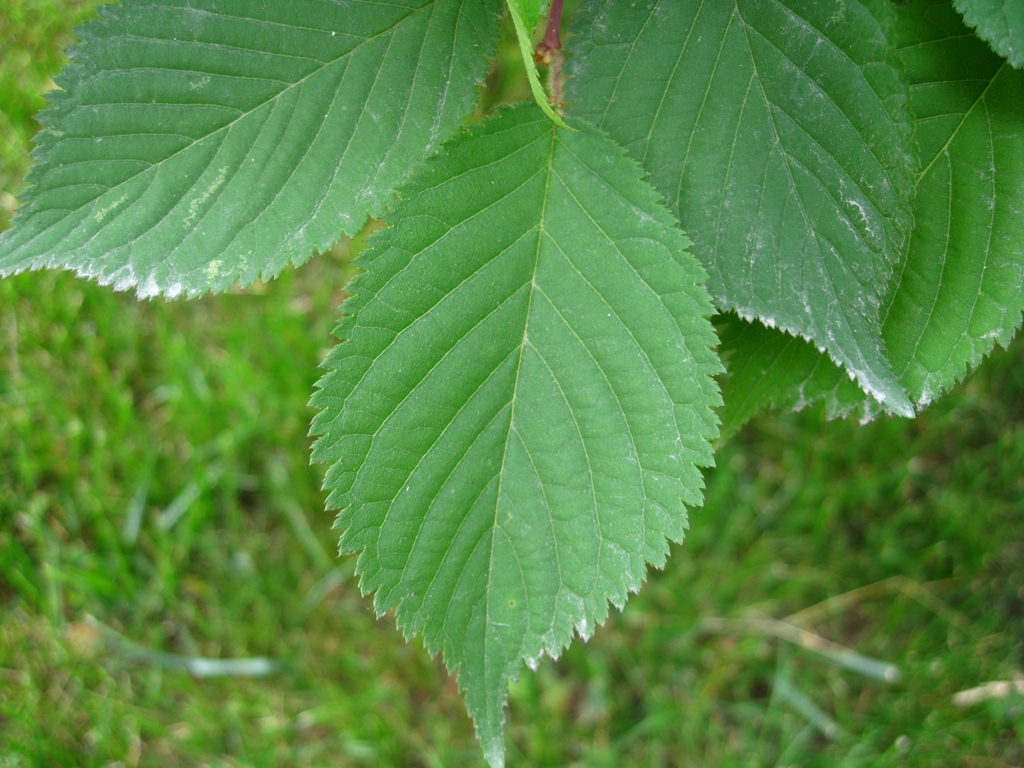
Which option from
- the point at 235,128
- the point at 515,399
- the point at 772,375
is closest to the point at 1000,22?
the point at 772,375

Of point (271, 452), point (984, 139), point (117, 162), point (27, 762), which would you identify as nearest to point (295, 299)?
point (271, 452)

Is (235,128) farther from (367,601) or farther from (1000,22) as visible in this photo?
(367,601)

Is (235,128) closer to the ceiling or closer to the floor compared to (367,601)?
closer to the ceiling

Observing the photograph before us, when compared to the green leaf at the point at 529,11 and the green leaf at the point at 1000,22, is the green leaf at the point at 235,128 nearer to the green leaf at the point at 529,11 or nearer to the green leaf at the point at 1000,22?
the green leaf at the point at 529,11

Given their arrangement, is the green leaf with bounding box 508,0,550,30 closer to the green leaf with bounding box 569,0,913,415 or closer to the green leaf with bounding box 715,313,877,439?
the green leaf with bounding box 569,0,913,415

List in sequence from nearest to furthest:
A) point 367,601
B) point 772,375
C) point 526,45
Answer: point 526,45, point 772,375, point 367,601

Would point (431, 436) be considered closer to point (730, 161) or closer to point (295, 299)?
point (730, 161)
